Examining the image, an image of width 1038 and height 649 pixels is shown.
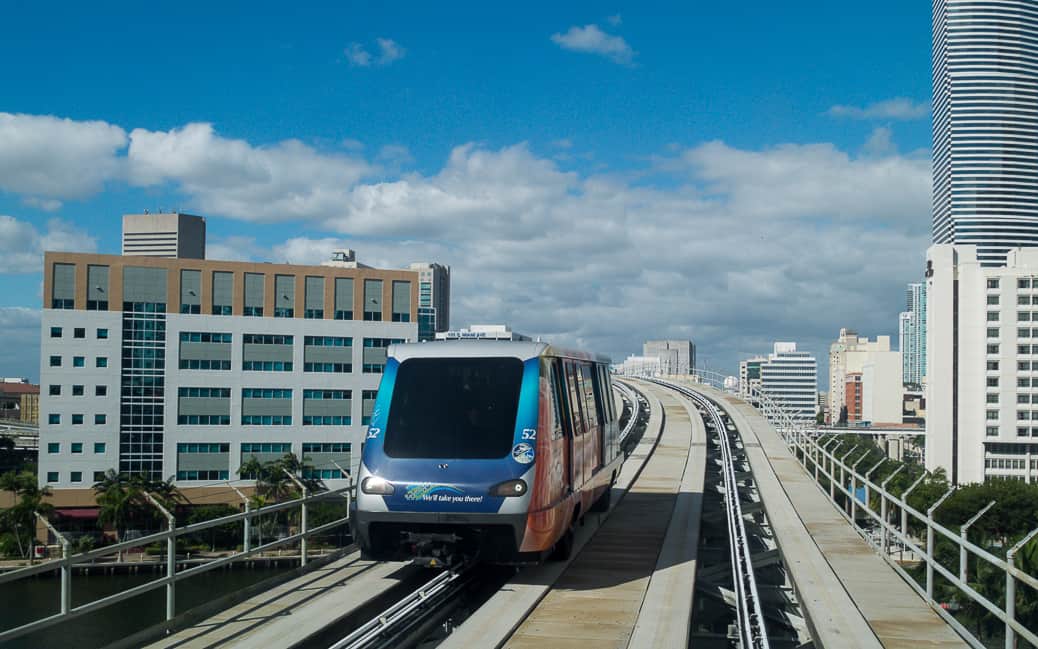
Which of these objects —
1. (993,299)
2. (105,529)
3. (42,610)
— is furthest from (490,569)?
(993,299)

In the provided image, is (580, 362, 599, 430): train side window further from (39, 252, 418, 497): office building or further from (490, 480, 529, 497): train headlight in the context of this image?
(39, 252, 418, 497): office building

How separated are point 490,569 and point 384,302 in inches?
2982

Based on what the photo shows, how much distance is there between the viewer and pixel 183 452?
78.9 metres

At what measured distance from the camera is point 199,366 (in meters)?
81.4

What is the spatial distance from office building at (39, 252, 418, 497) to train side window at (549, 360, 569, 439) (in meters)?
64.7

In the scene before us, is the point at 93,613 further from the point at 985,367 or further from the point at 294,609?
the point at 985,367

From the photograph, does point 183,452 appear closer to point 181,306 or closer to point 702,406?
point 181,306

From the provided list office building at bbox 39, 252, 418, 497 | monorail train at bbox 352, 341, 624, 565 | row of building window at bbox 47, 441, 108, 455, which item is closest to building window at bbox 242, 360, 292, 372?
office building at bbox 39, 252, 418, 497

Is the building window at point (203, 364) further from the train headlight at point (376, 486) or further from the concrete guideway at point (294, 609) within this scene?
the train headlight at point (376, 486)

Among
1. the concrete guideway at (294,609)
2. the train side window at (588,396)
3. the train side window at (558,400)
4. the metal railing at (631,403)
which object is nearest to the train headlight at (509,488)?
the train side window at (558,400)

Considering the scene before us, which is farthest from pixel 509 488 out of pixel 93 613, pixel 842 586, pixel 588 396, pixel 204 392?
pixel 204 392

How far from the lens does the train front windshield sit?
11414 mm

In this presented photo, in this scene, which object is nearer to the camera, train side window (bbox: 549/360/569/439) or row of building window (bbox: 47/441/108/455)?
train side window (bbox: 549/360/569/439)

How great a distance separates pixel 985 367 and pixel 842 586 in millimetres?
122000
